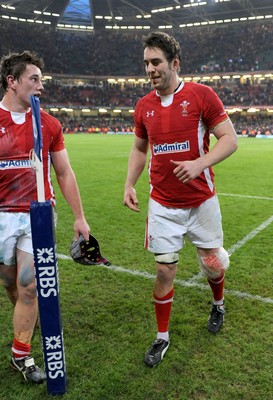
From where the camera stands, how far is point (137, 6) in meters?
54.8

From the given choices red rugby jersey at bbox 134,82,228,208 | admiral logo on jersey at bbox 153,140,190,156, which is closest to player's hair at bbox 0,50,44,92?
red rugby jersey at bbox 134,82,228,208

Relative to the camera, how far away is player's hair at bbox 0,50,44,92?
267 centimetres

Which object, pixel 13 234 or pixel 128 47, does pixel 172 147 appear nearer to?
pixel 13 234

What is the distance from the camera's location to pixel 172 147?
2.96 meters

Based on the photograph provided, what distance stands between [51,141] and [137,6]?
58.7m

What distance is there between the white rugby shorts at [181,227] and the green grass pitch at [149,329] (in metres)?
0.84

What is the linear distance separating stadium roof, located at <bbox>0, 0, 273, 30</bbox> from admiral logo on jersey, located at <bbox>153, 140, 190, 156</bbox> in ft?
179

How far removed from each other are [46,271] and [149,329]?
1.53 m

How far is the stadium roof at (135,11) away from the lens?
171 ft

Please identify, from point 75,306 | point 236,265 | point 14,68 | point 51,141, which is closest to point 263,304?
point 236,265

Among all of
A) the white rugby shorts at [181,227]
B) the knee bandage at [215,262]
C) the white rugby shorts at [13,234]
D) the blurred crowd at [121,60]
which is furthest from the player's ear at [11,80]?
the blurred crowd at [121,60]

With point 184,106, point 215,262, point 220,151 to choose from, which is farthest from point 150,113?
point 215,262

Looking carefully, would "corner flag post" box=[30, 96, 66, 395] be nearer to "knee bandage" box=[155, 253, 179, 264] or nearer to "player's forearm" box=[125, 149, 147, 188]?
"knee bandage" box=[155, 253, 179, 264]

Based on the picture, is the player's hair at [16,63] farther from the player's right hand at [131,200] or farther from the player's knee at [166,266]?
the player's knee at [166,266]
